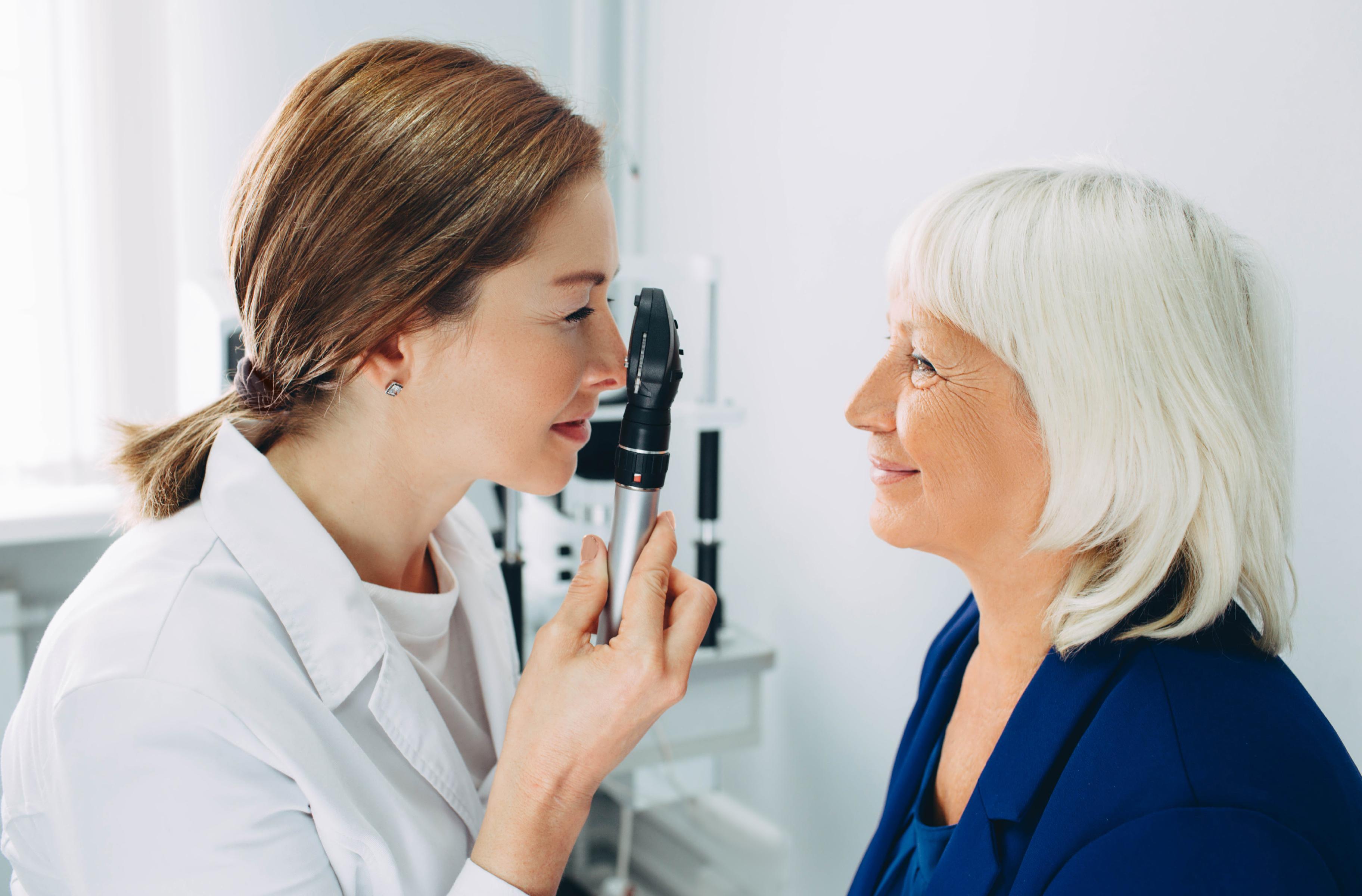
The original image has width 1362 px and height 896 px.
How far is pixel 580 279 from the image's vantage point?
92 cm

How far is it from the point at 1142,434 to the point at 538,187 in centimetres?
57

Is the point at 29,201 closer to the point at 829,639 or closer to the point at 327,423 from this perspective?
the point at 327,423

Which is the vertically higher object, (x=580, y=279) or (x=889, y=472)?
(x=580, y=279)

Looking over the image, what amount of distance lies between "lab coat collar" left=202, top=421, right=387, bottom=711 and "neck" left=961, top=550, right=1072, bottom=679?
59cm

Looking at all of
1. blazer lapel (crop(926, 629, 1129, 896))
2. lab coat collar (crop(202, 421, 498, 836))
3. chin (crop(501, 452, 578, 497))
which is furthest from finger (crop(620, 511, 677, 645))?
blazer lapel (crop(926, 629, 1129, 896))

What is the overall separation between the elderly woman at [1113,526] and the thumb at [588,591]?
0.28 meters

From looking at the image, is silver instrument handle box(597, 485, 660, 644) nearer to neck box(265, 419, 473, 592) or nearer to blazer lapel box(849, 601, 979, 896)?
neck box(265, 419, 473, 592)

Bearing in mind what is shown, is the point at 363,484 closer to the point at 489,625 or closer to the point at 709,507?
the point at 489,625

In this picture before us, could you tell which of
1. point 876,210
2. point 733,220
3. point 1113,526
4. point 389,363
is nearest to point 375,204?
point 389,363

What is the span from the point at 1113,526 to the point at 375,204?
2.29ft

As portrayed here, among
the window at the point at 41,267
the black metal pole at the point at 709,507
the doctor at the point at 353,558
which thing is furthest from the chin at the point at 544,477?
the window at the point at 41,267

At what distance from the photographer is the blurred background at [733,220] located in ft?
5.02

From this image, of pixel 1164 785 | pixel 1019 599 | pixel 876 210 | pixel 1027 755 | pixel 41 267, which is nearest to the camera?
pixel 1164 785

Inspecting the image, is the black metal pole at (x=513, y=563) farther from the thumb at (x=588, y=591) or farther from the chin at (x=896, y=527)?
the chin at (x=896, y=527)
